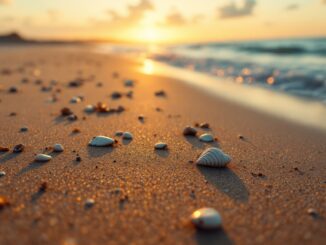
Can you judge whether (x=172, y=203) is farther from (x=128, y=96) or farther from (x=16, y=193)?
(x=128, y=96)

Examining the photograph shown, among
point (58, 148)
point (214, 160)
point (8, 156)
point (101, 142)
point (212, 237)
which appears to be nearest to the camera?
point (212, 237)

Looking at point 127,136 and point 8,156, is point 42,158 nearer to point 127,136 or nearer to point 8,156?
point 8,156

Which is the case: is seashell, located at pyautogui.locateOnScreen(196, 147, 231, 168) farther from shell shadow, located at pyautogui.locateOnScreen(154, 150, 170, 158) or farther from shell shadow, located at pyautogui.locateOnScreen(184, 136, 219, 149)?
shell shadow, located at pyautogui.locateOnScreen(184, 136, 219, 149)

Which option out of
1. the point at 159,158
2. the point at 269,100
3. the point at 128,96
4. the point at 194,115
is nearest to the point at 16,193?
the point at 159,158

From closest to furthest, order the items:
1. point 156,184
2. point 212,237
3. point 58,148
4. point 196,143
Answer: point 212,237
point 156,184
point 58,148
point 196,143

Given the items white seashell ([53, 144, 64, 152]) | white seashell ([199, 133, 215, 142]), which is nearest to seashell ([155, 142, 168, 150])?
white seashell ([199, 133, 215, 142])

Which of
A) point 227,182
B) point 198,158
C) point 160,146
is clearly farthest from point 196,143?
point 227,182

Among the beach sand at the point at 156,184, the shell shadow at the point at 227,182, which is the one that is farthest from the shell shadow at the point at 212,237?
the shell shadow at the point at 227,182
